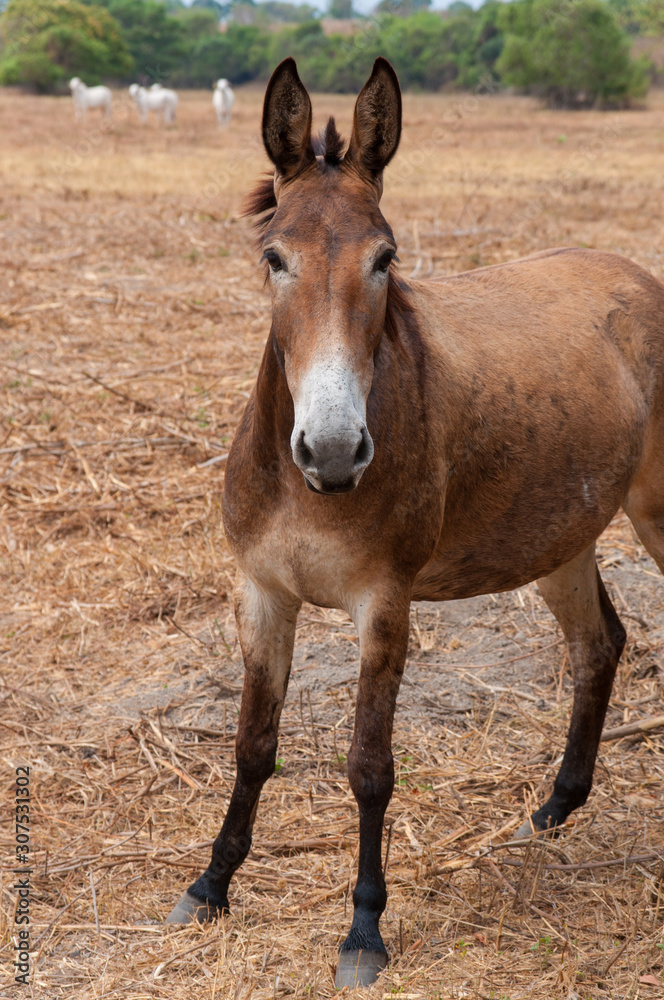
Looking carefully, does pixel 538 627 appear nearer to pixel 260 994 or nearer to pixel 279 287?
pixel 260 994

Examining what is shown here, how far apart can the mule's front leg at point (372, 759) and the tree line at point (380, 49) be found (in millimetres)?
29369

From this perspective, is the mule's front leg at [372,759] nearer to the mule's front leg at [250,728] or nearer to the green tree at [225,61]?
the mule's front leg at [250,728]

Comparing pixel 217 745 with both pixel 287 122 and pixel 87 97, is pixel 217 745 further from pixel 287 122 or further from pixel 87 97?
pixel 87 97

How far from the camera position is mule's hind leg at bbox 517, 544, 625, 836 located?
392 centimetres

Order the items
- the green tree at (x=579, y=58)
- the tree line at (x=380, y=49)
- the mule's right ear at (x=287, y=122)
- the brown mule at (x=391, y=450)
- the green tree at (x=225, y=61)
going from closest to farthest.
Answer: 1. the brown mule at (x=391, y=450)
2. the mule's right ear at (x=287, y=122)
3. the green tree at (x=579, y=58)
4. the tree line at (x=380, y=49)
5. the green tree at (x=225, y=61)

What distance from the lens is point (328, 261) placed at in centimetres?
251

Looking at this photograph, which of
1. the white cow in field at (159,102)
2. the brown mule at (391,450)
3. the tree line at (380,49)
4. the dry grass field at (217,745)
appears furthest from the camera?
the tree line at (380,49)

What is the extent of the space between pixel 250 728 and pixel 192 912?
66 cm

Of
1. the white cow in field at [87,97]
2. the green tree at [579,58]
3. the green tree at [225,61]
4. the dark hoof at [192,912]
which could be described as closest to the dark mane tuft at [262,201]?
the dark hoof at [192,912]

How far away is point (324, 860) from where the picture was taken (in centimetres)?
354

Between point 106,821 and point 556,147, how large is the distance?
25716 mm

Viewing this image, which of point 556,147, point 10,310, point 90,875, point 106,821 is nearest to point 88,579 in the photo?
point 106,821

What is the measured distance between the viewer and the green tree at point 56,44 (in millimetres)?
48500

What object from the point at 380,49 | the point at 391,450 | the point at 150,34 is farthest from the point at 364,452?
the point at 150,34
